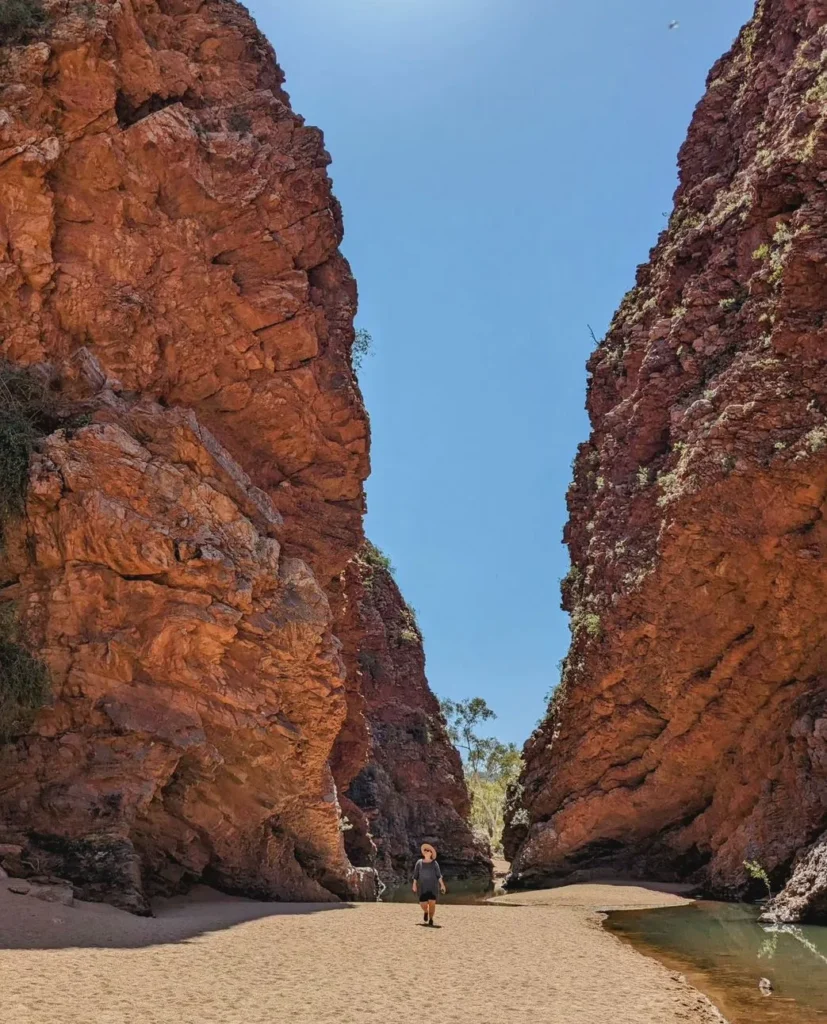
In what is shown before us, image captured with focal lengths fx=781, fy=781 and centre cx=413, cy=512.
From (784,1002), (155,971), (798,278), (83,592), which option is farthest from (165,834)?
(798,278)

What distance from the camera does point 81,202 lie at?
21.5 meters

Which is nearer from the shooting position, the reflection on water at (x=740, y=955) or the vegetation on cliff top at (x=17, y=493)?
the reflection on water at (x=740, y=955)

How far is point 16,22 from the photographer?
72.1ft

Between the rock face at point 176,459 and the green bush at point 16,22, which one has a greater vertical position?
the green bush at point 16,22

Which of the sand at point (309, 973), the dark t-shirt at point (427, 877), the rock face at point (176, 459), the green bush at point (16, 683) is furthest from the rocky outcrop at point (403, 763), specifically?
the sand at point (309, 973)

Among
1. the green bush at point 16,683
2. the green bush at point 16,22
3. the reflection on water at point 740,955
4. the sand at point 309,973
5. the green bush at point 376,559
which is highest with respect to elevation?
the green bush at point 16,22

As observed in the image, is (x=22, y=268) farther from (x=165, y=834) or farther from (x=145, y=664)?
(x=165, y=834)

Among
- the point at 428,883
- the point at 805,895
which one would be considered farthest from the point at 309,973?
the point at 805,895

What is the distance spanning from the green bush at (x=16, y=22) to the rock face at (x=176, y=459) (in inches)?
18.7

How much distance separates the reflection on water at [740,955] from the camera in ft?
29.8

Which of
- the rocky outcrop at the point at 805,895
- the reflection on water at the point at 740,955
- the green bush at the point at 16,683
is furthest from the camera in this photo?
the rocky outcrop at the point at 805,895

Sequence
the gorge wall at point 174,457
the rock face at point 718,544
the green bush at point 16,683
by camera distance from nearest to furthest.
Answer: the green bush at point 16,683 → the gorge wall at point 174,457 → the rock face at point 718,544

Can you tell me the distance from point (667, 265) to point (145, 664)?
26.1 metres

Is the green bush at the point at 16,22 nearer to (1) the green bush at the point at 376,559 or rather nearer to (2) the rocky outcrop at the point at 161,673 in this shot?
(2) the rocky outcrop at the point at 161,673
